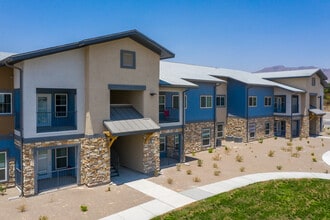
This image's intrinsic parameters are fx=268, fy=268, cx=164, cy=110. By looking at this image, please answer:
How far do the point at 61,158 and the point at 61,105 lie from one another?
10.9ft

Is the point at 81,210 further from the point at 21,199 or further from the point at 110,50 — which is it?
the point at 110,50

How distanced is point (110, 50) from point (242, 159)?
13.9m

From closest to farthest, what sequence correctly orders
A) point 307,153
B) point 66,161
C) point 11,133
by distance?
point 11,133 < point 66,161 < point 307,153

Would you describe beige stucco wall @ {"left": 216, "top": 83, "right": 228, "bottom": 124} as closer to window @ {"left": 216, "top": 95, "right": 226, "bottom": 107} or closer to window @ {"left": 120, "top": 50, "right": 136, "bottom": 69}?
window @ {"left": 216, "top": 95, "right": 226, "bottom": 107}

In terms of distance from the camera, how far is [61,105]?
625 inches

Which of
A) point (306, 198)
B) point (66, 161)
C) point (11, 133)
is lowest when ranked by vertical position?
point (306, 198)

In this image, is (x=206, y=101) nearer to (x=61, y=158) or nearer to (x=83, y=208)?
(x=61, y=158)

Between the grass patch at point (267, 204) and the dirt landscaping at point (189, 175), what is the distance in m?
2.40

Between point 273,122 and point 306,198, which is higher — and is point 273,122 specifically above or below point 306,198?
above

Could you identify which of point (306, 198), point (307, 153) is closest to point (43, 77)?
point (306, 198)

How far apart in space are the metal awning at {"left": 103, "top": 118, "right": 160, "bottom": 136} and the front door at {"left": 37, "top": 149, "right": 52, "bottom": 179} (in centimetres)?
411

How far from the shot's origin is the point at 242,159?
22.2 m

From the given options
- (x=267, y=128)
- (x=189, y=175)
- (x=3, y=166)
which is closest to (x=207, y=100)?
(x=189, y=175)

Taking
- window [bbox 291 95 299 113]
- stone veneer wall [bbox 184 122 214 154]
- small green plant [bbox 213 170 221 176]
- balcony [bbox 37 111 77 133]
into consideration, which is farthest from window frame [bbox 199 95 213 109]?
window [bbox 291 95 299 113]
